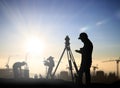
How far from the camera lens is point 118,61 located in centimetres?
9119

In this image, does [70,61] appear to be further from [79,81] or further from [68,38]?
[79,81]

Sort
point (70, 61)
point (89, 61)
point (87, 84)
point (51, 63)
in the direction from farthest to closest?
point (51, 63)
point (70, 61)
point (89, 61)
point (87, 84)

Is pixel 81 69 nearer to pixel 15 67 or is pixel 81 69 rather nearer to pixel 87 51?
pixel 87 51

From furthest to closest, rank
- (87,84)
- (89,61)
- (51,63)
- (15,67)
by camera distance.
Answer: (51,63)
(15,67)
(89,61)
(87,84)

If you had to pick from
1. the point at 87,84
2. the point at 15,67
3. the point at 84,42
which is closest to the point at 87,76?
the point at 87,84

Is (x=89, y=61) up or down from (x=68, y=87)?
up

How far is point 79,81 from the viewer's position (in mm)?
11023

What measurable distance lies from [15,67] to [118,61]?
239 feet

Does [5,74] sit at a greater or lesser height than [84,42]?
lesser

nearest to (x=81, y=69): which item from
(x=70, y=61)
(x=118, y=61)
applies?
(x=70, y=61)

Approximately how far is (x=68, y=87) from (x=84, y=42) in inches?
96.5

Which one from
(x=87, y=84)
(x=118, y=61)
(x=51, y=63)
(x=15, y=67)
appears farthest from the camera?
(x=118, y=61)

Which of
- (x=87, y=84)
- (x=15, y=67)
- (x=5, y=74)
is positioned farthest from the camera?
(x=5, y=74)

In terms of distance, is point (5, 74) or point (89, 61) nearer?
point (89, 61)
